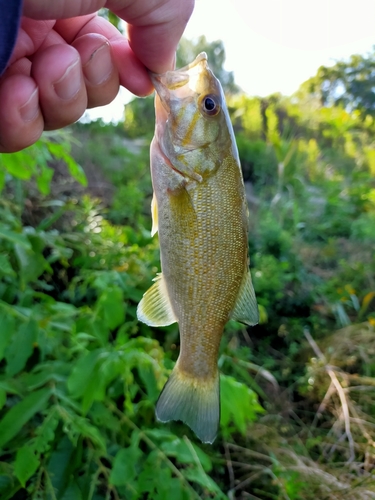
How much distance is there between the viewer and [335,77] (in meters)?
20.6

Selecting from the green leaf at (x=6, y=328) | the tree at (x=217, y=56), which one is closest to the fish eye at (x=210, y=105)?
the green leaf at (x=6, y=328)

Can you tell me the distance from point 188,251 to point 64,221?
9.80 ft

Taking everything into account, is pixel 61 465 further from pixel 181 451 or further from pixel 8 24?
pixel 8 24

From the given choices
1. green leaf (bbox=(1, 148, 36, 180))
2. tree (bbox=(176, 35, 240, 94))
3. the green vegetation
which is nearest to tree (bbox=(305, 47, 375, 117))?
tree (bbox=(176, 35, 240, 94))

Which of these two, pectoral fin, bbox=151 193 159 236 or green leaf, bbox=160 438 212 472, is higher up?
pectoral fin, bbox=151 193 159 236

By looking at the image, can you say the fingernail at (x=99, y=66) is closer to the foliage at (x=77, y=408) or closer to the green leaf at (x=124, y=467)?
the foliage at (x=77, y=408)

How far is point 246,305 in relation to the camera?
1197 millimetres

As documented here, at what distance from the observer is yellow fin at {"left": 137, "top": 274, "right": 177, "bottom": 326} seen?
1.22 metres

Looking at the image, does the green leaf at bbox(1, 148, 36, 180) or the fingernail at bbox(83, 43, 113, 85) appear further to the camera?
the green leaf at bbox(1, 148, 36, 180)

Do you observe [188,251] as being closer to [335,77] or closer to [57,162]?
[57,162]

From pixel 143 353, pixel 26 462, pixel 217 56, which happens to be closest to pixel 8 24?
pixel 143 353

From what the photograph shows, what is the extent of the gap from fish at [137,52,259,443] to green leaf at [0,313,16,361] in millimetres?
441

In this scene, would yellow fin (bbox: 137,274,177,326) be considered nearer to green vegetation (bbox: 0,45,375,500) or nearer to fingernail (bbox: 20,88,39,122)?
green vegetation (bbox: 0,45,375,500)

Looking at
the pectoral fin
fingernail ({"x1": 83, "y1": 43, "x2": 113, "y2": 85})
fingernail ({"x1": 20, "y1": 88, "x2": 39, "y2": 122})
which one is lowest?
the pectoral fin
